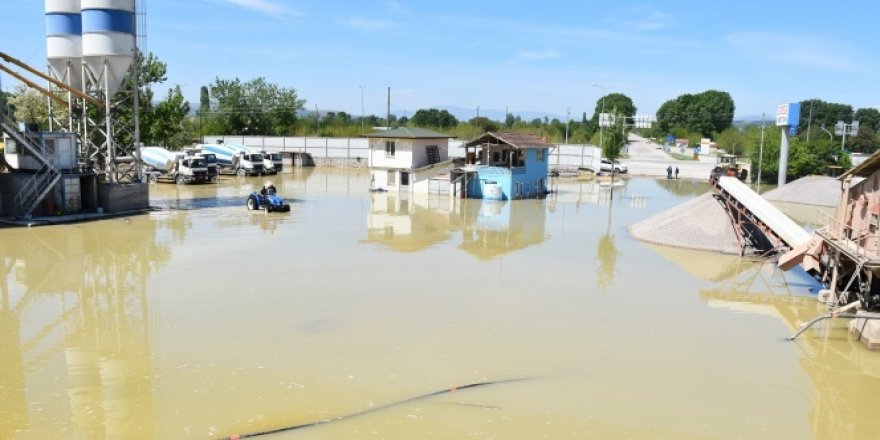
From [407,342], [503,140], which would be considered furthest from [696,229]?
[407,342]

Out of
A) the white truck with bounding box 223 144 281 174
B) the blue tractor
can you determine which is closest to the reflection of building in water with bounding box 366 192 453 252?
the blue tractor

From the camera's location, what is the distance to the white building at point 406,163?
154ft

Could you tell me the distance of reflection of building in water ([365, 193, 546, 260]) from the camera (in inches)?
1106

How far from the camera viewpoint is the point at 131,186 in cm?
3475

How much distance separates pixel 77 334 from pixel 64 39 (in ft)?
79.0

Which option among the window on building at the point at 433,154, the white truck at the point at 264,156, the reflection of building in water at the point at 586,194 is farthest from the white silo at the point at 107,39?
the reflection of building in water at the point at 586,194

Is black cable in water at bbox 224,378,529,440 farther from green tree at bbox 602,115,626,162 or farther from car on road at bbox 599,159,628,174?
car on road at bbox 599,159,628,174

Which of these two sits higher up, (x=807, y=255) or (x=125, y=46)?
(x=125, y=46)

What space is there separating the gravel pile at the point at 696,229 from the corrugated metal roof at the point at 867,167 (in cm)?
901

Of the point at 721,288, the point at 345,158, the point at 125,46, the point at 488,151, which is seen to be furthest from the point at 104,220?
the point at 345,158

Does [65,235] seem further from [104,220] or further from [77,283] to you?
[77,283]

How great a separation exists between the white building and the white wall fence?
20539mm

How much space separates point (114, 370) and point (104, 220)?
21.4 meters

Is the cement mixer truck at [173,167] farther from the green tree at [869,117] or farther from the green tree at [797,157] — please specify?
the green tree at [869,117]
